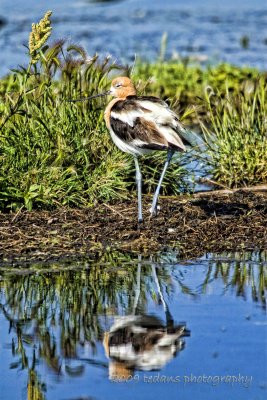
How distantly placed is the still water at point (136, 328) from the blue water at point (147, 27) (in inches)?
448

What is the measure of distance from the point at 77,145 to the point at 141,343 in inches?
163

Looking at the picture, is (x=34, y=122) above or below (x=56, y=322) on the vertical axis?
above

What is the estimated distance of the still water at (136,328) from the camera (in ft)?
18.9

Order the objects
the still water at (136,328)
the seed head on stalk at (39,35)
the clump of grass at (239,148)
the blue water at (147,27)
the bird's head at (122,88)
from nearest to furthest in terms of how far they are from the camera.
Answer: the still water at (136,328) < the seed head on stalk at (39,35) < the bird's head at (122,88) < the clump of grass at (239,148) < the blue water at (147,27)

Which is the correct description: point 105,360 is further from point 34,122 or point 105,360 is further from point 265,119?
point 265,119

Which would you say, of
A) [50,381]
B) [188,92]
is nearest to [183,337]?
[50,381]

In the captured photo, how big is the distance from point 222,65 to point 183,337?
36.9 feet

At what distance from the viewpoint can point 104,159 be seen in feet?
34.2

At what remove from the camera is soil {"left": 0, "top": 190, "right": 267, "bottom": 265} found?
8664mm

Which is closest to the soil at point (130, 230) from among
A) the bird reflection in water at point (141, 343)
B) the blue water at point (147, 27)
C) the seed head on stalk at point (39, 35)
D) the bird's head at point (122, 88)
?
the bird's head at point (122, 88)

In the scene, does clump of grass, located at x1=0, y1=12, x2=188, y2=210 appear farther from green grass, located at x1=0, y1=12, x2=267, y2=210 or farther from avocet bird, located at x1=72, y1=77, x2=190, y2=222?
avocet bird, located at x1=72, y1=77, x2=190, y2=222

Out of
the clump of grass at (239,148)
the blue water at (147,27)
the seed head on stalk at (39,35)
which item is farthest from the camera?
the blue water at (147,27)

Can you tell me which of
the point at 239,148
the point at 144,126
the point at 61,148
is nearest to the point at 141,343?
the point at 144,126

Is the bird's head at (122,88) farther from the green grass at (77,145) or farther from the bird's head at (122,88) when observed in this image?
the green grass at (77,145)
